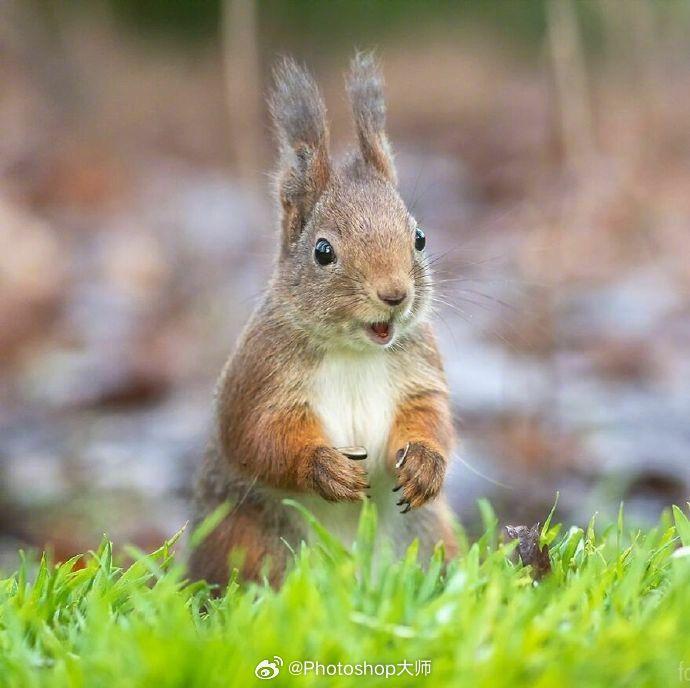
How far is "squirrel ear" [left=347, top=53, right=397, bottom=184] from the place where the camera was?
4.32 m

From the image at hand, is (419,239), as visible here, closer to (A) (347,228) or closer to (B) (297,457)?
(A) (347,228)

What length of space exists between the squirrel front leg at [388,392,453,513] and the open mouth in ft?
1.10

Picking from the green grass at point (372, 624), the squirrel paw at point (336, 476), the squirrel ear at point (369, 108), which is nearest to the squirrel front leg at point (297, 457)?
the squirrel paw at point (336, 476)

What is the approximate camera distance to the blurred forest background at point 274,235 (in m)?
6.95

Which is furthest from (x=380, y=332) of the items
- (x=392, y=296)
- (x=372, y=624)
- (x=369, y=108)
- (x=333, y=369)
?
(x=372, y=624)

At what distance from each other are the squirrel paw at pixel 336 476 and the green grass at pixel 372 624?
1.84ft

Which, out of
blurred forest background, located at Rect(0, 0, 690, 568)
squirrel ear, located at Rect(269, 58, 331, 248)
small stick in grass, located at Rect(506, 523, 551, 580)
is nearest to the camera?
small stick in grass, located at Rect(506, 523, 551, 580)

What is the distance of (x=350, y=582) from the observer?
2.96m

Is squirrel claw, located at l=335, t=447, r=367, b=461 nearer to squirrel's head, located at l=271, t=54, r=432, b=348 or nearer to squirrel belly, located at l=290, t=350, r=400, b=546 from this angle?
squirrel belly, located at l=290, t=350, r=400, b=546

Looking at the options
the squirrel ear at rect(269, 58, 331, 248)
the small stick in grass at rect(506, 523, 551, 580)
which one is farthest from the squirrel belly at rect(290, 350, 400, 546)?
the small stick in grass at rect(506, 523, 551, 580)

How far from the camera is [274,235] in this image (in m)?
4.64

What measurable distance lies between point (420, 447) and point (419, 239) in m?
0.65

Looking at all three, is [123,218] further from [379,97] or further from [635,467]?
[379,97]

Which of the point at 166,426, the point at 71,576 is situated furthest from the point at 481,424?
the point at 71,576
